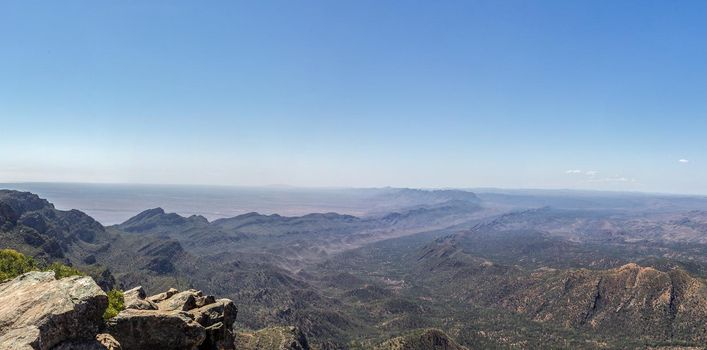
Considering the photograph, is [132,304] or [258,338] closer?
[132,304]

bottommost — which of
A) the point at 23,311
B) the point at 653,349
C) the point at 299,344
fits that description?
the point at 653,349

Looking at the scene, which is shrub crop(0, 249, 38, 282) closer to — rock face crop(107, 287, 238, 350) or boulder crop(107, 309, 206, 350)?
rock face crop(107, 287, 238, 350)

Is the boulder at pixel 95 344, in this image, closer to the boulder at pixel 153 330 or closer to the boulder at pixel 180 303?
the boulder at pixel 153 330

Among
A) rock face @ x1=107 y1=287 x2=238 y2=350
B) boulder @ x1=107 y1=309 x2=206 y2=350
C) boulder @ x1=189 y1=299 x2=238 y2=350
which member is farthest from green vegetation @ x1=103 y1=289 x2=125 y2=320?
boulder @ x1=107 y1=309 x2=206 y2=350

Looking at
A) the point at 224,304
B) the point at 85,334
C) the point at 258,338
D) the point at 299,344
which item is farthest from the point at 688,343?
the point at 85,334

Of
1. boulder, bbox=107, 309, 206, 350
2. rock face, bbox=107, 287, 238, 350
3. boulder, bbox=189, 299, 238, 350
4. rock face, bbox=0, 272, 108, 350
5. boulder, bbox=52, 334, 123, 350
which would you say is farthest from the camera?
boulder, bbox=189, 299, 238, 350

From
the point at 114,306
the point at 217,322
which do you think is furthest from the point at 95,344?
the point at 114,306

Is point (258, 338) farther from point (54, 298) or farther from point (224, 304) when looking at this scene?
point (54, 298)
